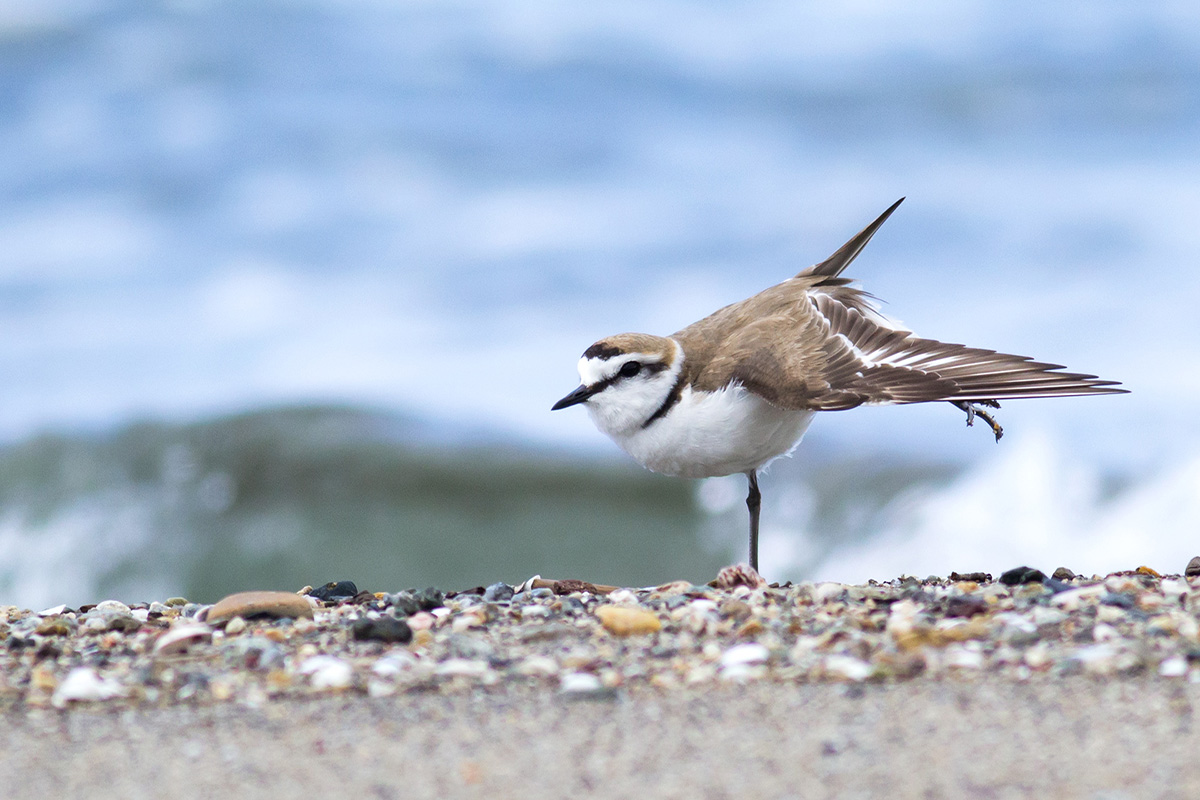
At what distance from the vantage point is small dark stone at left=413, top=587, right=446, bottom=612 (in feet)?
15.2

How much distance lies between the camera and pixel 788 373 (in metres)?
5.34

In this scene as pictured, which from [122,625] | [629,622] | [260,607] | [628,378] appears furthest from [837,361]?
[122,625]

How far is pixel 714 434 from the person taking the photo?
5.46 meters

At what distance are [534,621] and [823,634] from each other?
3.35 ft

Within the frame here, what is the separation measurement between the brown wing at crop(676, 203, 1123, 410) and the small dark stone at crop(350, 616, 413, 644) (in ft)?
6.32

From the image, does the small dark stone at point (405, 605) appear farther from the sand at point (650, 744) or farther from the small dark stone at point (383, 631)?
the sand at point (650, 744)

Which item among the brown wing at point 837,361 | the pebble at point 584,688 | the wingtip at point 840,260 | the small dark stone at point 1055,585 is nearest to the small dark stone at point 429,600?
the pebble at point 584,688

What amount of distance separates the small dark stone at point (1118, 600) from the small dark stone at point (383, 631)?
2263 millimetres

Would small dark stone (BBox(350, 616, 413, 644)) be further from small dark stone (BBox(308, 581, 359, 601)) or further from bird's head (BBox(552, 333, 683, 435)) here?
bird's head (BBox(552, 333, 683, 435))

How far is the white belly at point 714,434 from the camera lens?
5.43m

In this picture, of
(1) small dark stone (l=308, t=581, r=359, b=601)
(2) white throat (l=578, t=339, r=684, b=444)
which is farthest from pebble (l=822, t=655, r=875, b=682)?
(1) small dark stone (l=308, t=581, r=359, b=601)

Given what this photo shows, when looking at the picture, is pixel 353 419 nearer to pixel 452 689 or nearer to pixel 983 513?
pixel 983 513

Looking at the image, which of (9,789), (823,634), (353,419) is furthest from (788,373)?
(353,419)

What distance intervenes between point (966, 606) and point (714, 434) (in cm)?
155
